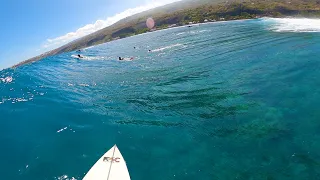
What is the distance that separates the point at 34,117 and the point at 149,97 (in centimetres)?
1351

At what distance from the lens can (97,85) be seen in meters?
38.5

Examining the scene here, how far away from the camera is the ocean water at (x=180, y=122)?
1741 cm

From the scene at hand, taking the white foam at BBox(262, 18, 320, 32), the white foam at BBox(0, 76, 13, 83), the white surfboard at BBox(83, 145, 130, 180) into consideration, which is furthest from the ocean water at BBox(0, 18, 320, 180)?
the white foam at BBox(262, 18, 320, 32)

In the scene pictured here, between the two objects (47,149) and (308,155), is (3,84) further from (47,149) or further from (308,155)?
(308,155)

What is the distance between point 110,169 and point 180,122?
28.6 feet

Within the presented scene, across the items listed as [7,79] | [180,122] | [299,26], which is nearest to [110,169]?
[180,122]

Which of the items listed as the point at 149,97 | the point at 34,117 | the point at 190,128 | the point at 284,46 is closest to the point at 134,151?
the point at 190,128

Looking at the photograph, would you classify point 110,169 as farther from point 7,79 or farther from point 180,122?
point 7,79

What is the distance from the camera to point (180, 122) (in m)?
23.2

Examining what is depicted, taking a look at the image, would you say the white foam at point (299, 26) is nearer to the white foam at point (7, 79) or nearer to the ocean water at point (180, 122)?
the ocean water at point (180, 122)

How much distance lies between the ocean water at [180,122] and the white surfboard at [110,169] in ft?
3.50

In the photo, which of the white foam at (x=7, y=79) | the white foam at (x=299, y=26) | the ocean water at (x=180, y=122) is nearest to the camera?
the ocean water at (x=180, y=122)

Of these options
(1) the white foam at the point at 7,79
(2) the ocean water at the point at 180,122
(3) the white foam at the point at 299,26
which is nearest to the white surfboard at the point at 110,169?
(2) the ocean water at the point at 180,122

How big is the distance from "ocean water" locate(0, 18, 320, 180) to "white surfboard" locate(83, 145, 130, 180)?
1.07m
